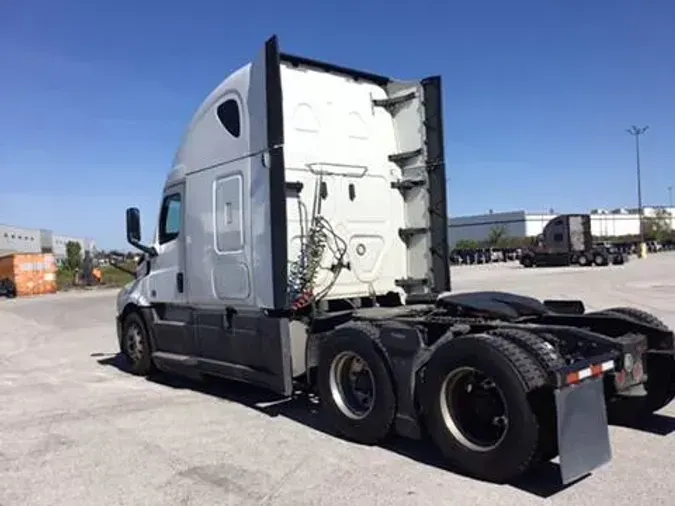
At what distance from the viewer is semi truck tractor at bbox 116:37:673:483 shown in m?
5.11

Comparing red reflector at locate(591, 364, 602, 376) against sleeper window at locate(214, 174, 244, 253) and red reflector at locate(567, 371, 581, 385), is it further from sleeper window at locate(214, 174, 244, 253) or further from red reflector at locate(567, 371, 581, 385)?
sleeper window at locate(214, 174, 244, 253)

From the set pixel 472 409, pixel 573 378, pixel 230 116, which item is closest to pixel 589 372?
pixel 573 378

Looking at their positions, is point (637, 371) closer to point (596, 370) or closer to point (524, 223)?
point (596, 370)

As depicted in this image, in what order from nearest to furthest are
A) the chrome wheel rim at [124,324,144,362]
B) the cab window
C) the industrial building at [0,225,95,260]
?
the cab window → the chrome wheel rim at [124,324,144,362] → the industrial building at [0,225,95,260]

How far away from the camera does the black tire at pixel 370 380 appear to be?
6.10 metres

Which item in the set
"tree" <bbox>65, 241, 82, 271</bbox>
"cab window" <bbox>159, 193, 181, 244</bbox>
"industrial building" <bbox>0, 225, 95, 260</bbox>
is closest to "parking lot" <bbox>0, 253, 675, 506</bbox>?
"cab window" <bbox>159, 193, 181, 244</bbox>

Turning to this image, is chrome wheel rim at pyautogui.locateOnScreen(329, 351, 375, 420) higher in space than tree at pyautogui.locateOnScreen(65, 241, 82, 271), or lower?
lower

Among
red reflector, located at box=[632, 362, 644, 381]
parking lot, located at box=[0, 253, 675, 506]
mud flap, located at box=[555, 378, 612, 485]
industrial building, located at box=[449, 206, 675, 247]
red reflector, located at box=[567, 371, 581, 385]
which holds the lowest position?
parking lot, located at box=[0, 253, 675, 506]

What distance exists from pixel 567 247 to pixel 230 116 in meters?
46.5

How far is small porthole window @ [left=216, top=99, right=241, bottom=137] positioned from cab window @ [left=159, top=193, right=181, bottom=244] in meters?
1.52

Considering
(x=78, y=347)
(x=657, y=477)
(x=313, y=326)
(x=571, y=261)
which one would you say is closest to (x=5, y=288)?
(x=78, y=347)

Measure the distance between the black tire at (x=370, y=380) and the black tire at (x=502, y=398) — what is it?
49 cm

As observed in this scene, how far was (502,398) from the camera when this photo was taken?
504cm

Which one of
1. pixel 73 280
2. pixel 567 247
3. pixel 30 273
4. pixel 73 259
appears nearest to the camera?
pixel 30 273
